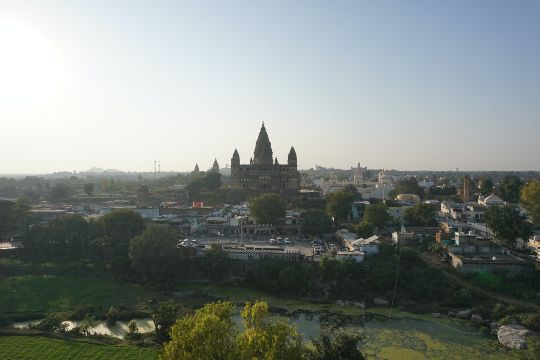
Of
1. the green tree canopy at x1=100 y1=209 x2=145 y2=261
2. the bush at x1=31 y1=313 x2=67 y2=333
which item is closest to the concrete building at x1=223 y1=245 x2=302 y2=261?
A: the green tree canopy at x1=100 y1=209 x2=145 y2=261

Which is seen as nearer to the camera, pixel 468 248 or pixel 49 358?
pixel 49 358

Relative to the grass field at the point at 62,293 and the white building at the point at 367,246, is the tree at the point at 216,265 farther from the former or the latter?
the white building at the point at 367,246

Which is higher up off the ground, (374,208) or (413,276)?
(374,208)

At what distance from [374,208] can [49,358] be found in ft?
78.6

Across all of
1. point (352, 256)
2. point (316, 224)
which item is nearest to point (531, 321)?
point (352, 256)

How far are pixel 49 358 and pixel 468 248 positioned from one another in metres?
22.4

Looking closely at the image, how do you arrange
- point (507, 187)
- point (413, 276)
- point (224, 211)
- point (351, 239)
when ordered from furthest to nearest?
point (507, 187)
point (224, 211)
point (351, 239)
point (413, 276)

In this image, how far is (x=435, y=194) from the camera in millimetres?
60844

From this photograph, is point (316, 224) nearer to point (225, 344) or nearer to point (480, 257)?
point (480, 257)

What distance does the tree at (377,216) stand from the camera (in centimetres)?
3371

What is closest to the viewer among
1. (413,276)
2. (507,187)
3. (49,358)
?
(49,358)

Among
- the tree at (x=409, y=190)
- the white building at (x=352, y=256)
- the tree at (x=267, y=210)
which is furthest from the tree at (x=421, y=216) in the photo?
the tree at (x=409, y=190)

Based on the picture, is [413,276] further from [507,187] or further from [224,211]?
[507,187]

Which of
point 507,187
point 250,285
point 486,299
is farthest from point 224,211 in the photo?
point 507,187
